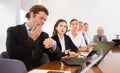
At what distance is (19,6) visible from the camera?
574 cm

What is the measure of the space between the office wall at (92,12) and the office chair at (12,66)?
597 centimetres

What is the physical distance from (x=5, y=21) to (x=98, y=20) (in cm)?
Result: 356

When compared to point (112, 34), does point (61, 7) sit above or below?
above

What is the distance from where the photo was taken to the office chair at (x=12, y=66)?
2008 millimetres

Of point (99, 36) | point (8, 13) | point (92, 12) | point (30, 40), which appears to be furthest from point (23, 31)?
point (92, 12)

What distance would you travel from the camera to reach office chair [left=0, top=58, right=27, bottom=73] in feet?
6.59

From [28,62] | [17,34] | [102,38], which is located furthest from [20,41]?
[102,38]

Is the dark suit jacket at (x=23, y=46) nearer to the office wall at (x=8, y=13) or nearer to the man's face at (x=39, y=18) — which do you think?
the man's face at (x=39, y=18)

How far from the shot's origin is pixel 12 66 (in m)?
2.05

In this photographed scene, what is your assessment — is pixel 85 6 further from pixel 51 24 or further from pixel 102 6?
pixel 51 24

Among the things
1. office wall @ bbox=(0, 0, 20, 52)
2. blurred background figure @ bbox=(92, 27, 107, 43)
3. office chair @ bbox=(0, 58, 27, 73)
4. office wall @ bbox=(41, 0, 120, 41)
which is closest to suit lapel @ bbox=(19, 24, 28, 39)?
office chair @ bbox=(0, 58, 27, 73)

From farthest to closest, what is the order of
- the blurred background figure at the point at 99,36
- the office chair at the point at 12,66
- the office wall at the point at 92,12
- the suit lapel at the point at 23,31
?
the office wall at the point at 92,12
the blurred background figure at the point at 99,36
the suit lapel at the point at 23,31
the office chair at the point at 12,66

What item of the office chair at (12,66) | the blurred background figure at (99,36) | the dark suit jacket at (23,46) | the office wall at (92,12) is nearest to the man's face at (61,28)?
the dark suit jacket at (23,46)

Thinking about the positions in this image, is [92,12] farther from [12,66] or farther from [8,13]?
[12,66]
